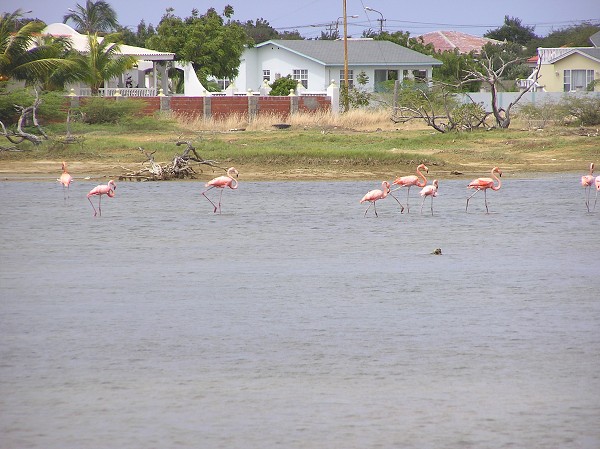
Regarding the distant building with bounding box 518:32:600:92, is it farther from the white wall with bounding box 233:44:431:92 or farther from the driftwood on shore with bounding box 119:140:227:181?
the driftwood on shore with bounding box 119:140:227:181

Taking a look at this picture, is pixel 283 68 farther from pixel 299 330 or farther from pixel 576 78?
pixel 299 330

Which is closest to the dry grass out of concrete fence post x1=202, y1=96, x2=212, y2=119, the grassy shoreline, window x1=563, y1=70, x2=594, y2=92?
concrete fence post x1=202, y1=96, x2=212, y2=119

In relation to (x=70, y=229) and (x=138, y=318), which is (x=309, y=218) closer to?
(x=70, y=229)

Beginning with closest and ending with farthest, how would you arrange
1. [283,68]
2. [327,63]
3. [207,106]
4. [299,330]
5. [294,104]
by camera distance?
[299,330] → [207,106] → [294,104] → [327,63] → [283,68]

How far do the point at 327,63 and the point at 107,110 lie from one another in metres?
22.6

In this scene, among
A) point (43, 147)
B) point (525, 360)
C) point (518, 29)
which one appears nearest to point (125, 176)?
point (43, 147)

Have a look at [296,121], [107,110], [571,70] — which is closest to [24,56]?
[107,110]

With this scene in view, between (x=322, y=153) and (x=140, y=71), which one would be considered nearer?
(x=322, y=153)

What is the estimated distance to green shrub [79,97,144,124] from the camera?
110 ft

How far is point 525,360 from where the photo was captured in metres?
8.26

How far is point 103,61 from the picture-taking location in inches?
1537

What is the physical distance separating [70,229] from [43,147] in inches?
425

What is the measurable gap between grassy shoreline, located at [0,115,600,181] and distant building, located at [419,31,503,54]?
62776 mm

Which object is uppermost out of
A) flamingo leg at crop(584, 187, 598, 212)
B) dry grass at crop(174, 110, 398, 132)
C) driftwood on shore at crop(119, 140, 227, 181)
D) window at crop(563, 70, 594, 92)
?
window at crop(563, 70, 594, 92)
